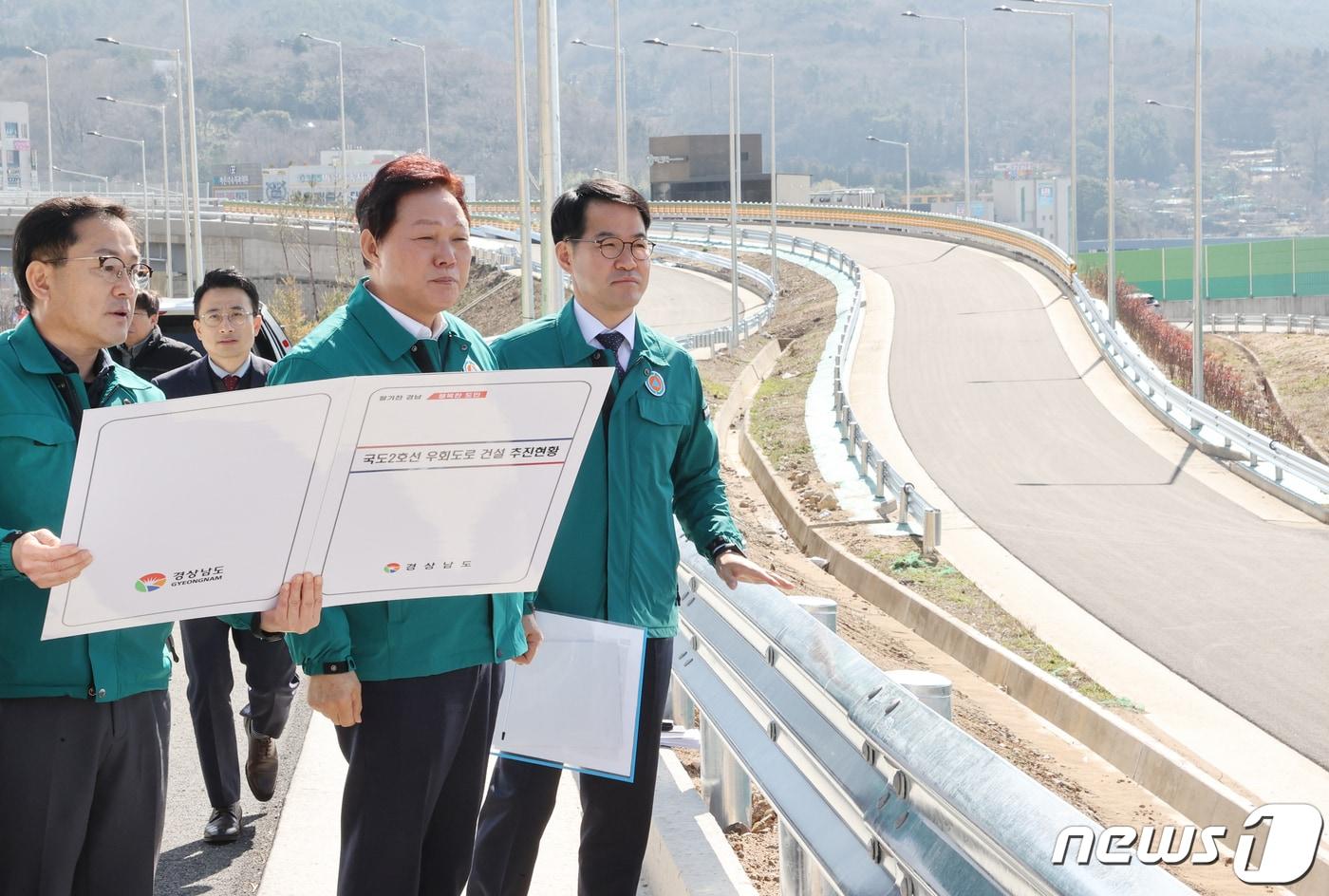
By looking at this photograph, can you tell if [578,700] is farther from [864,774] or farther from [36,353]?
[36,353]

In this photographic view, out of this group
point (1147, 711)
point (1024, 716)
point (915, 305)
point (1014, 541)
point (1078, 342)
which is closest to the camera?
point (1024, 716)

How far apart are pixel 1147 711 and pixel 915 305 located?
33653 millimetres

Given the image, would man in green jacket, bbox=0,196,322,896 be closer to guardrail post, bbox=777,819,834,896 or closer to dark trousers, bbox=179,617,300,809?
guardrail post, bbox=777,819,834,896

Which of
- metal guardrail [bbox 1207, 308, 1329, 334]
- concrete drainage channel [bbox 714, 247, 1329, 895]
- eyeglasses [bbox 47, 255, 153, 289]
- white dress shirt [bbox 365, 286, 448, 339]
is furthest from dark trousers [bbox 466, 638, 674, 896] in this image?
metal guardrail [bbox 1207, 308, 1329, 334]

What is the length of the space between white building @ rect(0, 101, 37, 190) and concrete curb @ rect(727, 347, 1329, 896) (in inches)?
6692

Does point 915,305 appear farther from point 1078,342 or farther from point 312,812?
point 312,812

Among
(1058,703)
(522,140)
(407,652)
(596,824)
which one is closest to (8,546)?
(407,652)

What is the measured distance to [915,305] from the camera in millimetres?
46031

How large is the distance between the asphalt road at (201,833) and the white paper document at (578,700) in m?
1.56

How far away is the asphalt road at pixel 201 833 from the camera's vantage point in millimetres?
5383

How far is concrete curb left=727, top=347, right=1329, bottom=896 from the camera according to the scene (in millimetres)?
9992

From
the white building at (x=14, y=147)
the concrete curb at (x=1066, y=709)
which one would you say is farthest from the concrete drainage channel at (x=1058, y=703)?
the white building at (x=14, y=147)

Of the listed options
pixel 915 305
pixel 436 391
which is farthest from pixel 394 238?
pixel 915 305

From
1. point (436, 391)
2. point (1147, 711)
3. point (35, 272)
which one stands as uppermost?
point (35, 272)
